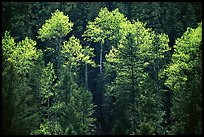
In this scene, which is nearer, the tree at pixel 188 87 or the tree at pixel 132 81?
the tree at pixel 188 87

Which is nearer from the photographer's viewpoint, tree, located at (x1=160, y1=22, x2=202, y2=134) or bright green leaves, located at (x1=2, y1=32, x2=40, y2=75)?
tree, located at (x1=160, y1=22, x2=202, y2=134)

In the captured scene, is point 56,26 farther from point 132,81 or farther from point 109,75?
point 132,81

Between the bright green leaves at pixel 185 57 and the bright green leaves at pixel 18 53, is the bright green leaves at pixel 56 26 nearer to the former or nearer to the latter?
the bright green leaves at pixel 18 53

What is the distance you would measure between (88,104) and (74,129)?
3197 millimetres

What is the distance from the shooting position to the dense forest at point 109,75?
2362cm

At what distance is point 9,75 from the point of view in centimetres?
2391

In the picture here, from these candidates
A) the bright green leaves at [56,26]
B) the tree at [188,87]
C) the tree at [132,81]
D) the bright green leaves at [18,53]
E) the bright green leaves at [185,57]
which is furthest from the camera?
the bright green leaves at [56,26]

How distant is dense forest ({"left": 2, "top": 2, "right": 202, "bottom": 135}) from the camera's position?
2362 centimetres

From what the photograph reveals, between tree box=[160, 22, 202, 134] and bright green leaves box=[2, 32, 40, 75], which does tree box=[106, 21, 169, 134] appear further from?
bright green leaves box=[2, 32, 40, 75]

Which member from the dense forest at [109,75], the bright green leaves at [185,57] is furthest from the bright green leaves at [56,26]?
the bright green leaves at [185,57]

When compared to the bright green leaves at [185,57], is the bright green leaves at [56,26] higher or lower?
higher

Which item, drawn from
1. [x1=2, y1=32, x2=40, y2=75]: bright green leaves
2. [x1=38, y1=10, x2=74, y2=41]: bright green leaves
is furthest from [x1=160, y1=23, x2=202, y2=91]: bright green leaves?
[x1=2, y1=32, x2=40, y2=75]: bright green leaves

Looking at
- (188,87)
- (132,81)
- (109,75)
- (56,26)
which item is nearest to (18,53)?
(56,26)

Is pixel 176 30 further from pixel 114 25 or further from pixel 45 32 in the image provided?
pixel 45 32
